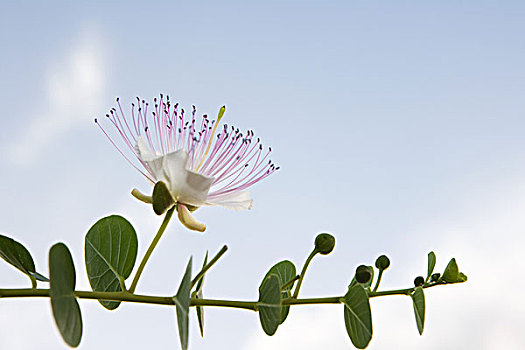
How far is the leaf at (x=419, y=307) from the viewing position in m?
0.95

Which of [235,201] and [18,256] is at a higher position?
[235,201]

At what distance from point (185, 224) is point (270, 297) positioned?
0.59 ft

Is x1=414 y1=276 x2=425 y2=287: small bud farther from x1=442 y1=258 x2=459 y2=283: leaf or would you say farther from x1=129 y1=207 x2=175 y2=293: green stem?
x1=129 y1=207 x2=175 y2=293: green stem

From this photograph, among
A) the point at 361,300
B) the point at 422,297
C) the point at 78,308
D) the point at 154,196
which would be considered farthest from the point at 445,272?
the point at 78,308

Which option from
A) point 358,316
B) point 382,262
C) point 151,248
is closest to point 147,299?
point 151,248

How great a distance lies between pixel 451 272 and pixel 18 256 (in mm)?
670

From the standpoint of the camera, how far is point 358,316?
819mm

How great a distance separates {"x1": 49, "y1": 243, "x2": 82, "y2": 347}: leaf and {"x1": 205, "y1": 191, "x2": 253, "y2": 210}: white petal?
30 cm

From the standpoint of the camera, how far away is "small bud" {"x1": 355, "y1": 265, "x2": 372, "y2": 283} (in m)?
0.86

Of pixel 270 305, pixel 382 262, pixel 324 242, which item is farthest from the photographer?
pixel 382 262

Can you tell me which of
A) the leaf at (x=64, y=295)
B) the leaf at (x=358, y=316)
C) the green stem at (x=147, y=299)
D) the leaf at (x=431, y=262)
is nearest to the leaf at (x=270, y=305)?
the green stem at (x=147, y=299)

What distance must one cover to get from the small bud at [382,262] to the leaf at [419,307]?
0.19 feet

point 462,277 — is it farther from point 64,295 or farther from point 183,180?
point 64,295

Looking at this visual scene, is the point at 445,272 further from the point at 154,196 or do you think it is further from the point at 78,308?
the point at 78,308
